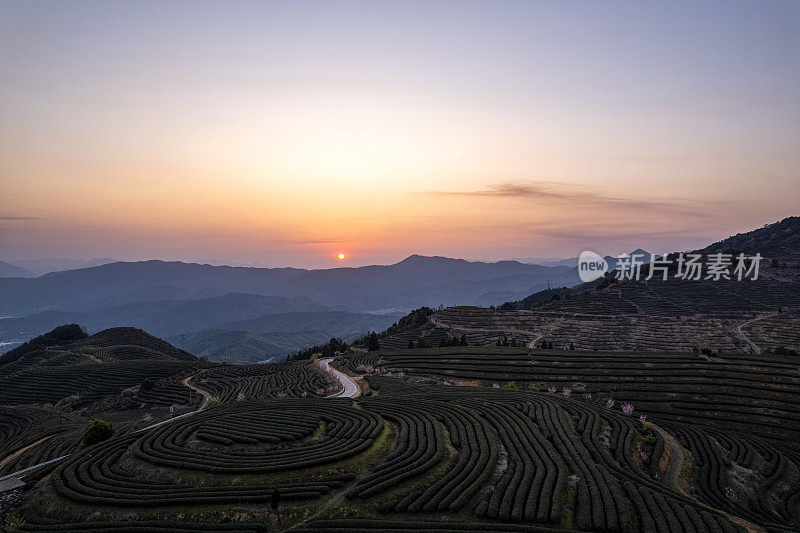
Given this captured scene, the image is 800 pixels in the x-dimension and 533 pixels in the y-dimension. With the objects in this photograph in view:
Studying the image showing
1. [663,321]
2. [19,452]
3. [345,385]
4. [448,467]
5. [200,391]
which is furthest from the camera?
[663,321]

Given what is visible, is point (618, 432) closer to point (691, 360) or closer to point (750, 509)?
point (750, 509)

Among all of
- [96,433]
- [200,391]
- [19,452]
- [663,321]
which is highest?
[663,321]

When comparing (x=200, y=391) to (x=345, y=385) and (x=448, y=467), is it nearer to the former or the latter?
(x=345, y=385)

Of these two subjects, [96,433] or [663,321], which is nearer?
[96,433]

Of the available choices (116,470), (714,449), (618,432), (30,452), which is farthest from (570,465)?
(30,452)

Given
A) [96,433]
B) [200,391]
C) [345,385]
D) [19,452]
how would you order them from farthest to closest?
[200,391] → [345,385] → [19,452] → [96,433]

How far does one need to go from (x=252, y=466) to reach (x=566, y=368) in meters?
77.8

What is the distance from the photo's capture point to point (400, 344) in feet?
515

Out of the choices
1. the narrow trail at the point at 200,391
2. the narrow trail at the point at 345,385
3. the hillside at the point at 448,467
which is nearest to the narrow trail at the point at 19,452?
the hillside at the point at 448,467

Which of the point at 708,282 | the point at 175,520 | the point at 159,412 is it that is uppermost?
the point at 708,282

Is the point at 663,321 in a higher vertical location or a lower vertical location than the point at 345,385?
higher

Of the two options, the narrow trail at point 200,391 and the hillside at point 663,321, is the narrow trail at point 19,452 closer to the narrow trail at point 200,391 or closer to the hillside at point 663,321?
the narrow trail at point 200,391

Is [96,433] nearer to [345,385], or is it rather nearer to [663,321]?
[345,385]

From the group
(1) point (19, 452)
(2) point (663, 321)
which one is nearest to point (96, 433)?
(1) point (19, 452)
